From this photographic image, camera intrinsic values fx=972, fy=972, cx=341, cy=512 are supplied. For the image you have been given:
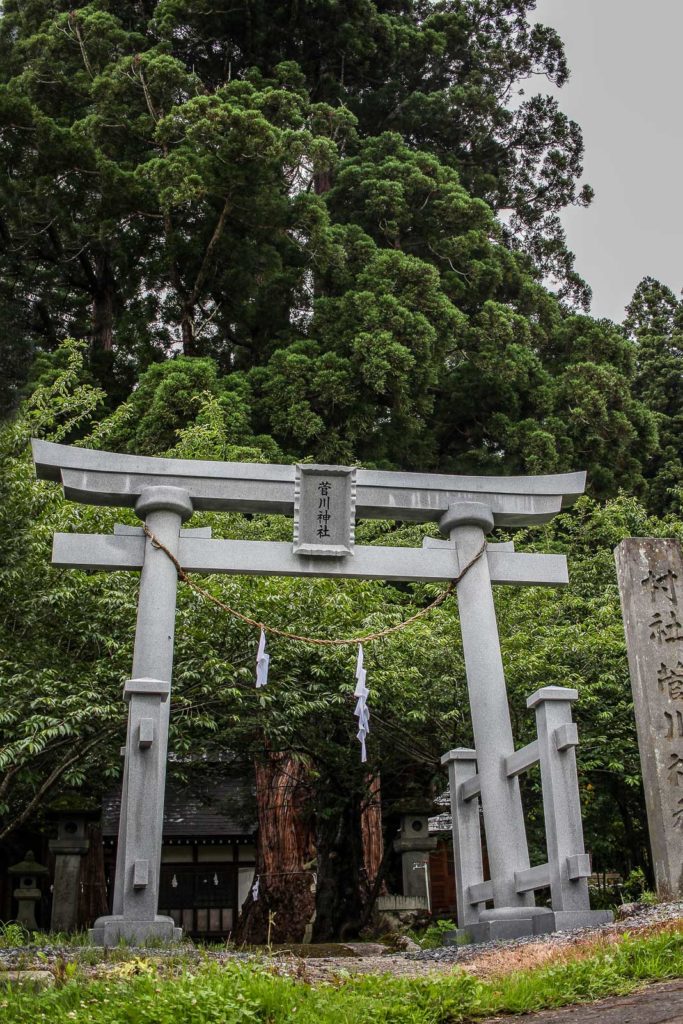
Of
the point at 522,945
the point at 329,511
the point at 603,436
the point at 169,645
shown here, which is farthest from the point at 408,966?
the point at 603,436

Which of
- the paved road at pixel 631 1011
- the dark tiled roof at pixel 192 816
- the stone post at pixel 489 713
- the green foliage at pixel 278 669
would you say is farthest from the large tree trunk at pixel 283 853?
the paved road at pixel 631 1011

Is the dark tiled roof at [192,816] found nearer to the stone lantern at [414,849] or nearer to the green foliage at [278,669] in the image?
the stone lantern at [414,849]

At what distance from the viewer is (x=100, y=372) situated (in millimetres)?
21328

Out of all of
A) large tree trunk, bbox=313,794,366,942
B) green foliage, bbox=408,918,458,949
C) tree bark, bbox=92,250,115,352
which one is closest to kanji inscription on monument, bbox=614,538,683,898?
green foliage, bbox=408,918,458,949

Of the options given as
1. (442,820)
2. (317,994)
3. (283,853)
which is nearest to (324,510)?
(317,994)

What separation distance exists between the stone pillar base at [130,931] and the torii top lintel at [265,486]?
378cm

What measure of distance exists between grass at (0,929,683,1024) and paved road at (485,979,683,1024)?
0.46 feet

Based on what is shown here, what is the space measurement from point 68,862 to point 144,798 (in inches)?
301

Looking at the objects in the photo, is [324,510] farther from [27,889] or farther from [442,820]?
[442,820]

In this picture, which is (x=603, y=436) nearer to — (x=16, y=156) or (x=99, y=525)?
(x=99, y=525)

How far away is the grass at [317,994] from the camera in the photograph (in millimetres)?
4254

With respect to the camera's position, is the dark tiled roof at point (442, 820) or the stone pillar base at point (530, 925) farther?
the dark tiled roof at point (442, 820)

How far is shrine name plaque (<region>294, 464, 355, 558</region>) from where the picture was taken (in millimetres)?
9398

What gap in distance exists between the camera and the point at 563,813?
7836 millimetres
